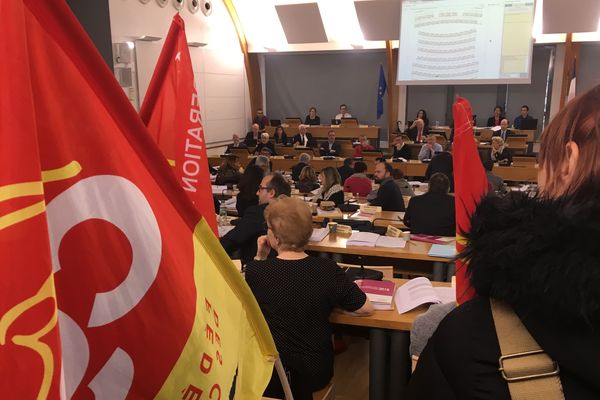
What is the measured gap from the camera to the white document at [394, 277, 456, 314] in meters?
2.62

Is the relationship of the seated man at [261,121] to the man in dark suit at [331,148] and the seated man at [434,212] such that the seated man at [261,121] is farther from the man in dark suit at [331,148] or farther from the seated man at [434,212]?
the seated man at [434,212]

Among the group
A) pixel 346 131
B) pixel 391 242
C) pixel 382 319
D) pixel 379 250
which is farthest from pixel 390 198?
pixel 346 131

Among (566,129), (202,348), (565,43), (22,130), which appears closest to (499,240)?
(566,129)

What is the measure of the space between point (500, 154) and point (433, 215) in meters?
5.83

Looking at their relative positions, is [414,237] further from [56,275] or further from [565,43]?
[565,43]

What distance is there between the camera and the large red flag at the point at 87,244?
0.66 metres

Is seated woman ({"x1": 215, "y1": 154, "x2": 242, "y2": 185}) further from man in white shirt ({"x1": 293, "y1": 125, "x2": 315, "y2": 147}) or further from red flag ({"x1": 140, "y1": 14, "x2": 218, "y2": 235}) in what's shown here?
red flag ({"x1": 140, "y1": 14, "x2": 218, "y2": 235})

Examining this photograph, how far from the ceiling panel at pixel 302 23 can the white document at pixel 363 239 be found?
9329mm

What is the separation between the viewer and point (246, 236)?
3.59 metres

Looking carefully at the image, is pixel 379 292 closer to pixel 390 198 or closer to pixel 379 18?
pixel 390 198

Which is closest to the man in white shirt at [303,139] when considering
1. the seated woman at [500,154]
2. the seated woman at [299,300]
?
the seated woman at [500,154]

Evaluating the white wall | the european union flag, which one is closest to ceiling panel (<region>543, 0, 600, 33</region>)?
the european union flag

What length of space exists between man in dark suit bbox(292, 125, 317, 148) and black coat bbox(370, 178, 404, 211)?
22.2 feet

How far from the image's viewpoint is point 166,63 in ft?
6.32
